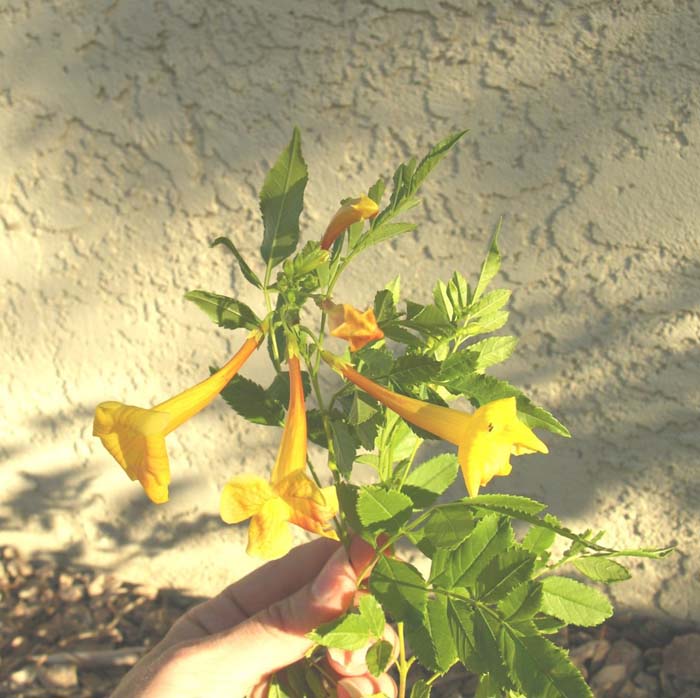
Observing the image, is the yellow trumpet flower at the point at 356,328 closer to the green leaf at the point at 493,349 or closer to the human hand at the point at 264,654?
the green leaf at the point at 493,349

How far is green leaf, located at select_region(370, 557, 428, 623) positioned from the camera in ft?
2.80

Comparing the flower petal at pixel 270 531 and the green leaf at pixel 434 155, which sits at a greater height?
the green leaf at pixel 434 155

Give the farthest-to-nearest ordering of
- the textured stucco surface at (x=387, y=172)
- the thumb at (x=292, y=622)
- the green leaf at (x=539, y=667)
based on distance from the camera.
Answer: the textured stucco surface at (x=387, y=172) < the thumb at (x=292, y=622) < the green leaf at (x=539, y=667)

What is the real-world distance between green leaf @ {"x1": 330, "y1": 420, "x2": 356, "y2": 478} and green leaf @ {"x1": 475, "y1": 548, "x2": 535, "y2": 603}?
0.65 ft

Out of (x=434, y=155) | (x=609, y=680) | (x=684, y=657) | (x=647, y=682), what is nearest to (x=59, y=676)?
(x=609, y=680)

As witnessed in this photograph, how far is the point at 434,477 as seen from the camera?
1048mm

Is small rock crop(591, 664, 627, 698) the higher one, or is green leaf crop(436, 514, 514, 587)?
green leaf crop(436, 514, 514, 587)

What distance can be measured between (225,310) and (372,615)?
415mm

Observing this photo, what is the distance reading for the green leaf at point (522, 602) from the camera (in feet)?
2.64

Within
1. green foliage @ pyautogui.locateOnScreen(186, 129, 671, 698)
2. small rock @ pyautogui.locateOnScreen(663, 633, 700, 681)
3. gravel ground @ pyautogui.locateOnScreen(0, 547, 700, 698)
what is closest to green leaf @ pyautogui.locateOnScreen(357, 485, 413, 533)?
green foliage @ pyautogui.locateOnScreen(186, 129, 671, 698)

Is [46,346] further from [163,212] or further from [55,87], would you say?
[55,87]

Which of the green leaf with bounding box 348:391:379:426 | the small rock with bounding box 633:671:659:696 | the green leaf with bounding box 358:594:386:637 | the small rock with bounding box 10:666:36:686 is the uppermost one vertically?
the green leaf with bounding box 348:391:379:426

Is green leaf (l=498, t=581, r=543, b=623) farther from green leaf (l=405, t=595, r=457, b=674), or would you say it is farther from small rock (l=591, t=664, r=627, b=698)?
small rock (l=591, t=664, r=627, b=698)

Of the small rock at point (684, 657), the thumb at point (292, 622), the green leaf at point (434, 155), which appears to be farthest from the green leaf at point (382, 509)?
the small rock at point (684, 657)
